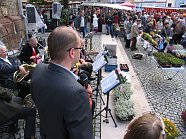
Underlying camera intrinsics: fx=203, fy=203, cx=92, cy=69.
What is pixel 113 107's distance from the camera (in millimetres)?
5449

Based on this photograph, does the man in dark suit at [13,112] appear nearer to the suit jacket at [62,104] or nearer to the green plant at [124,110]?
the suit jacket at [62,104]

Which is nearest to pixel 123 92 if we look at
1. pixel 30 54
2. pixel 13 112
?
pixel 30 54

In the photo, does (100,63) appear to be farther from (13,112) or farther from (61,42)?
(61,42)

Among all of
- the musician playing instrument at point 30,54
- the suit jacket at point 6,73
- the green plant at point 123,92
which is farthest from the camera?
the musician playing instrument at point 30,54

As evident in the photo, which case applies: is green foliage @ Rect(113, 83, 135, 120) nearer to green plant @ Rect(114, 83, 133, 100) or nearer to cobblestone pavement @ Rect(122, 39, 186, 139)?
green plant @ Rect(114, 83, 133, 100)

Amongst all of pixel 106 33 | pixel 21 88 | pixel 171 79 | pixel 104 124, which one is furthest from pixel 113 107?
pixel 106 33

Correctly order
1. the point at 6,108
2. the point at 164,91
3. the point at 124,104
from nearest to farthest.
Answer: the point at 6,108 < the point at 124,104 < the point at 164,91

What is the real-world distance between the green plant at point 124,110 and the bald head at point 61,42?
328 centimetres

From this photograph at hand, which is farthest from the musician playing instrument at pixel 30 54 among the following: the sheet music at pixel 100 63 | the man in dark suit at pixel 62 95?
the man in dark suit at pixel 62 95

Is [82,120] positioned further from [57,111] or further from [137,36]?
[137,36]

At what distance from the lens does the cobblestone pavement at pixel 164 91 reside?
5258mm

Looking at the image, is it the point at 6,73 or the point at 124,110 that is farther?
the point at 124,110

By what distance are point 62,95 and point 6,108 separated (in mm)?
1933

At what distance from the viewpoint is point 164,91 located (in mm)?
6535
